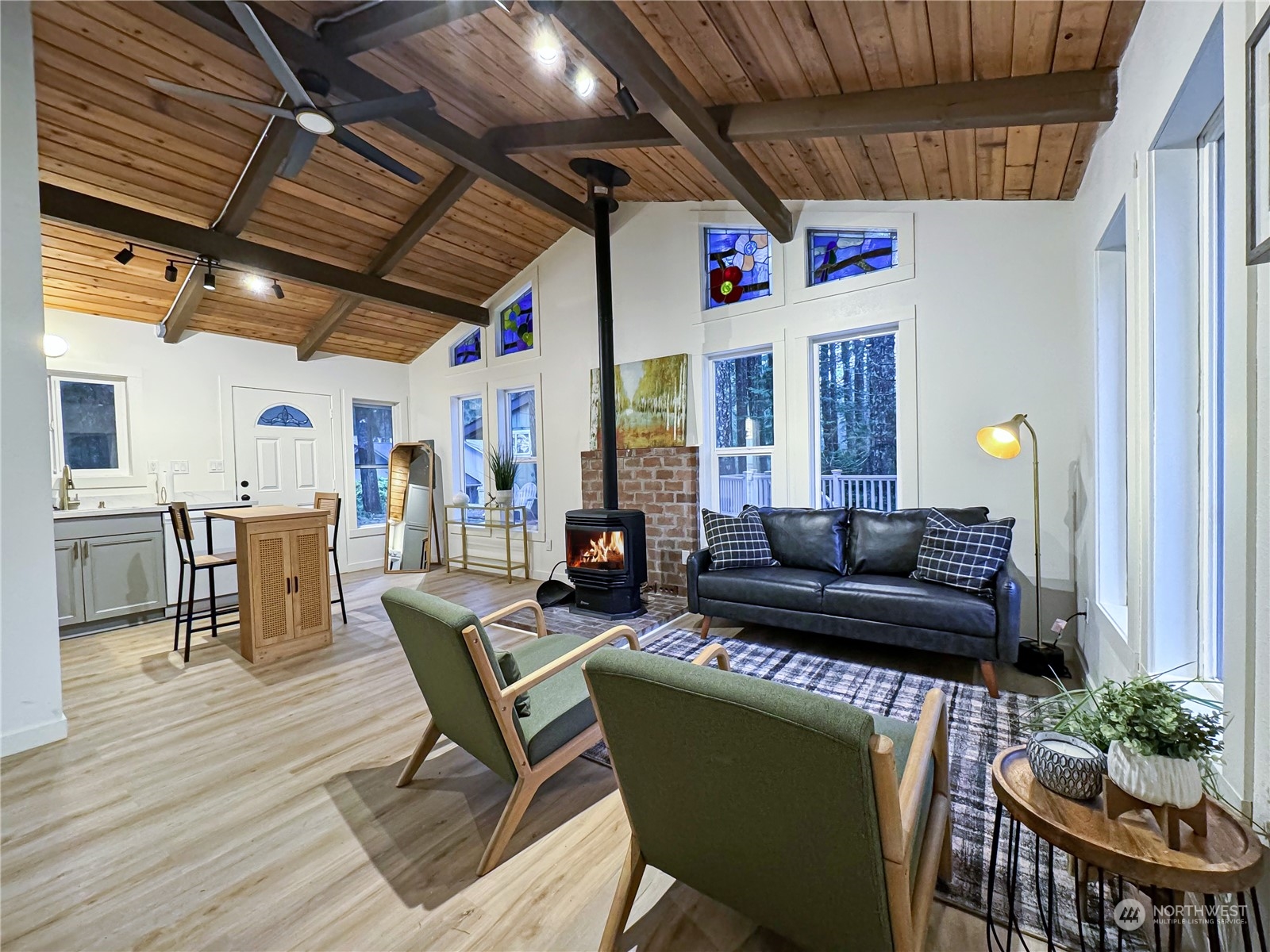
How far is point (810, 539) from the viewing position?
12.2 ft

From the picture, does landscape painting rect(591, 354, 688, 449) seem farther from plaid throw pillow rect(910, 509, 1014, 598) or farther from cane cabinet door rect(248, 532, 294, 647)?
cane cabinet door rect(248, 532, 294, 647)

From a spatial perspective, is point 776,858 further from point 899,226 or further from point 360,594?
point 360,594

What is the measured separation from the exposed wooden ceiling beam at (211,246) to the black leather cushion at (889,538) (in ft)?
16.1

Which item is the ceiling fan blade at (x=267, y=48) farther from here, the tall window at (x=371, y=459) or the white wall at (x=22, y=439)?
the tall window at (x=371, y=459)

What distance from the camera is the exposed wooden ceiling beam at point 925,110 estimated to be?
7.28 feet

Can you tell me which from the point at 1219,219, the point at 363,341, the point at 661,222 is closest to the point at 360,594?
the point at 363,341

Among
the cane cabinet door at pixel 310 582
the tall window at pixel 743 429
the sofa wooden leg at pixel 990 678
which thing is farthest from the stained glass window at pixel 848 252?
the cane cabinet door at pixel 310 582

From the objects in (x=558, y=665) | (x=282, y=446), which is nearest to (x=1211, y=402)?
(x=558, y=665)

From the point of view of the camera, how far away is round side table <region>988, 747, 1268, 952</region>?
0.93 meters

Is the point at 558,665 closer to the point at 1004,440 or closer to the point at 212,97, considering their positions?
the point at 1004,440

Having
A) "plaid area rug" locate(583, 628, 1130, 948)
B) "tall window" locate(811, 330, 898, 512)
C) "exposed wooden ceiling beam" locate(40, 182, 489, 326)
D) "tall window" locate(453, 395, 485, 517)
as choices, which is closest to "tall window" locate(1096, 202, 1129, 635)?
"plaid area rug" locate(583, 628, 1130, 948)

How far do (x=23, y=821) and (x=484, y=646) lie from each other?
6.51 feet

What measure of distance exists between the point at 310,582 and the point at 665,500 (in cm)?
295

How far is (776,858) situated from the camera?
1.14 metres
